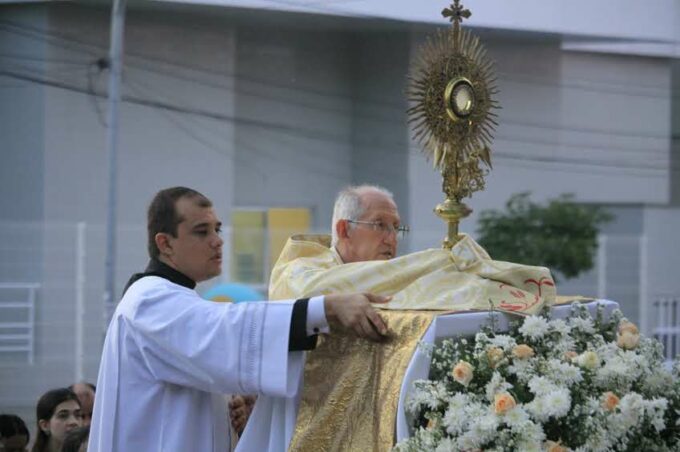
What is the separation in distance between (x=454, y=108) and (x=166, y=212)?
84cm

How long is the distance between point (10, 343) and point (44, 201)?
122 inches

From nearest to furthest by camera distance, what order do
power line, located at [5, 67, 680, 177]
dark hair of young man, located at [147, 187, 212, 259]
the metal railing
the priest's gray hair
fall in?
dark hair of young man, located at [147, 187, 212, 259] → the priest's gray hair → the metal railing → power line, located at [5, 67, 680, 177]

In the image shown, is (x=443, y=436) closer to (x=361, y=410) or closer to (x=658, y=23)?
(x=361, y=410)

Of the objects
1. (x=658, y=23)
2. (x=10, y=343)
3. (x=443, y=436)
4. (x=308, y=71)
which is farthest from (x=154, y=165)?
(x=443, y=436)

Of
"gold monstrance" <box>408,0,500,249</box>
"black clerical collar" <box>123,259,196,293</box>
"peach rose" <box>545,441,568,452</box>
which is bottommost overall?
"peach rose" <box>545,441,568,452</box>

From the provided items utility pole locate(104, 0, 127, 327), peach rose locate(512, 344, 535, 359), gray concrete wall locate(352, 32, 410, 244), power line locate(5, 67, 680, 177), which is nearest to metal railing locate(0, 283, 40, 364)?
utility pole locate(104, 0, 127, 327)

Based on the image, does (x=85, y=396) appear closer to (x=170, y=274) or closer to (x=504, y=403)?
(x=170, y=274)

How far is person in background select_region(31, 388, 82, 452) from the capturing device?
5395mm

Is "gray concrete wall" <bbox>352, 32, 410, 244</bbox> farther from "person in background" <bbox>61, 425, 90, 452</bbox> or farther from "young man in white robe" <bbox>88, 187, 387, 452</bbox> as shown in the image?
"young man in white robe" <bbox>88, 187, 387, 452</bbox>

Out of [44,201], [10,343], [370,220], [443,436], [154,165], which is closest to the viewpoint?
[443,436]

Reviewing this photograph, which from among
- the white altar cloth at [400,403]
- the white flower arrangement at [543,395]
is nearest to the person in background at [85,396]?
the white altar cloth at [400,403]

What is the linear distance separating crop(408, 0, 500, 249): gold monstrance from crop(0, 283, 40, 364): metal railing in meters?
6.49

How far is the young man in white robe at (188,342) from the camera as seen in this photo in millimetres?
3229

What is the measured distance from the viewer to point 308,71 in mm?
15648
